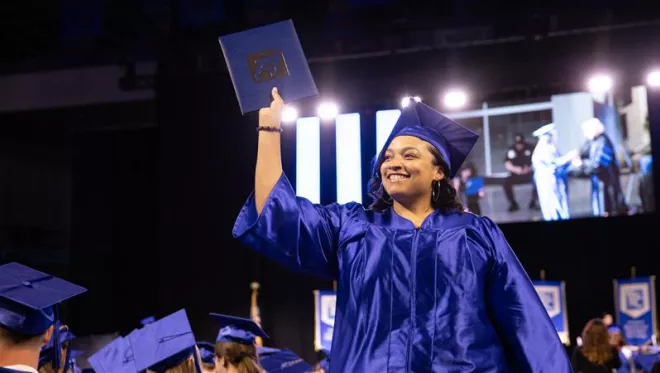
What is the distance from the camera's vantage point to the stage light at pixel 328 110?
10.2 m

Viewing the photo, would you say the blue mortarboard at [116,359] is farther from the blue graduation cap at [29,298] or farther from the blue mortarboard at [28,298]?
the blue mortarboard at [28,298]

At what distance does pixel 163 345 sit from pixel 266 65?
1.73m

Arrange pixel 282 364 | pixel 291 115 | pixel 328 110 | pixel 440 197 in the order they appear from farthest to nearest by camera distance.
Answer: pixel 291 115
pixel 328 110
pixel 282 364
pixel 440 197

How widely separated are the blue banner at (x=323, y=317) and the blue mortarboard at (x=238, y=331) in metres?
5.89

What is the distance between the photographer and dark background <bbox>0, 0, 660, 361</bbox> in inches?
370

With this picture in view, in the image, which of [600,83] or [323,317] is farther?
[323,317]

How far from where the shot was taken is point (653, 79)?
361 inches

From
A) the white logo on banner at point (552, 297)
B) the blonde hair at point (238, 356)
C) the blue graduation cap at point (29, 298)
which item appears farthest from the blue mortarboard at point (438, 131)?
the white logo on banner at point (552, 297)

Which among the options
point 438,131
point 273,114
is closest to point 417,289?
point 438,131

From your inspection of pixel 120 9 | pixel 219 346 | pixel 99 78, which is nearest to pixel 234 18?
pixel 120 9

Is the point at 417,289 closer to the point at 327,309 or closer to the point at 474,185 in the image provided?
the point at 474,185

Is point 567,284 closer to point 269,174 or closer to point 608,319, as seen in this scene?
point 608,319

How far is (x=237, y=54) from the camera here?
254 cm

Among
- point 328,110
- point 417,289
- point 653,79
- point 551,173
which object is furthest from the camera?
point 328,110
